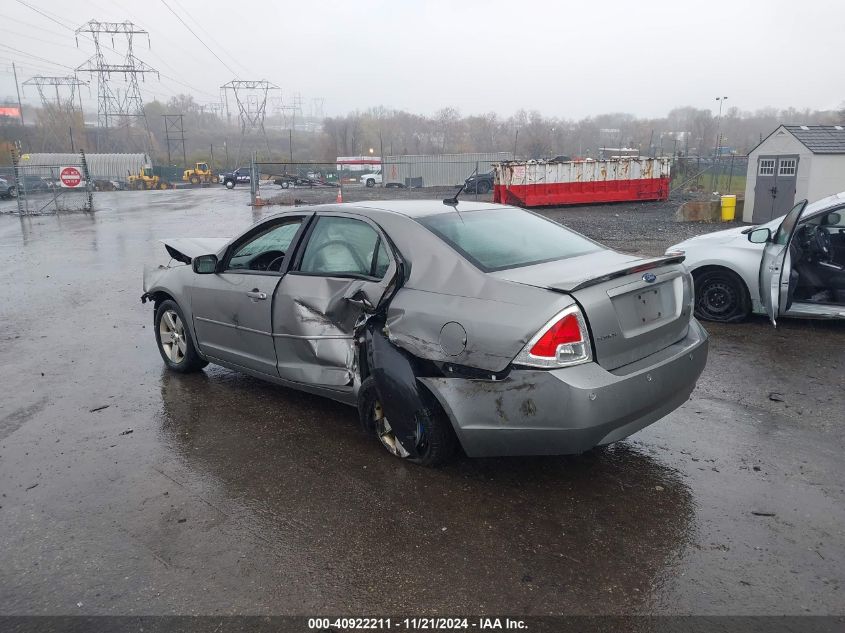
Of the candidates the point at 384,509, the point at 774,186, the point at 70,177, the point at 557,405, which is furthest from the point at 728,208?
the point at 70,177

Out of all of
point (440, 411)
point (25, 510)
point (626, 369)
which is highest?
point (626, 369)

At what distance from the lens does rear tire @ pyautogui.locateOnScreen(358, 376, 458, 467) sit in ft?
12.5

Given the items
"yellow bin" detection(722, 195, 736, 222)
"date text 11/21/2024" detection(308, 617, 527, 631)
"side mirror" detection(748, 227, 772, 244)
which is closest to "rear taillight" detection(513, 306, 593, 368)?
"date text 11/21/2024" detection(308, 617, 527, 631)

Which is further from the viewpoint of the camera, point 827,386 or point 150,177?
point 150,177

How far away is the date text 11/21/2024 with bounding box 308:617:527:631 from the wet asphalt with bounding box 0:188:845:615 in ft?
0.18

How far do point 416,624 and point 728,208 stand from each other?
18541 millimetres

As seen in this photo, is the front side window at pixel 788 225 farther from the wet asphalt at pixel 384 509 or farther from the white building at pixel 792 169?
the white building at pixel 792 169

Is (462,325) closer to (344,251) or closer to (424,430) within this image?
(424,430)

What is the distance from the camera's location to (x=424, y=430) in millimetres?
3869

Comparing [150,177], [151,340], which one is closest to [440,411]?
[151,340]

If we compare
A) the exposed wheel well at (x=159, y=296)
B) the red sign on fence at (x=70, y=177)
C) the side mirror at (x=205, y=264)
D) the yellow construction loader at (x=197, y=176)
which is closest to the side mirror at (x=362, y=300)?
the side mirror at (x=205, y=264)

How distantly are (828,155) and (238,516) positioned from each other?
55.1 feet

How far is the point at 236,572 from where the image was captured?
3.09m

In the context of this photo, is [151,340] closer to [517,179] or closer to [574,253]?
[574,253]
